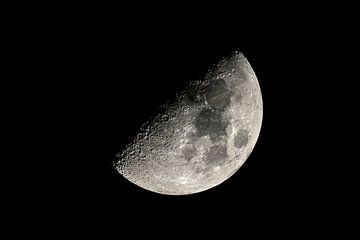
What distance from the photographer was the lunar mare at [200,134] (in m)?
2.50

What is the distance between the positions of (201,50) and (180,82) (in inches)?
11.4

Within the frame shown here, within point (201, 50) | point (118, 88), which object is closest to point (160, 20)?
point (201, 50)

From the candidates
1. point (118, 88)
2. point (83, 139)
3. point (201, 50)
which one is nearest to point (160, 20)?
point (201, 50)

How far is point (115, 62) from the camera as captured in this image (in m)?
2.36

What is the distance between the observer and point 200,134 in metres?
2.51

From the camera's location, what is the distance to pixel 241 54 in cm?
292

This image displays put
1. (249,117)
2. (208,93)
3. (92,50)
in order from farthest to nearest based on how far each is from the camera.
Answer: (249,117)
(208,93)
(92,50)

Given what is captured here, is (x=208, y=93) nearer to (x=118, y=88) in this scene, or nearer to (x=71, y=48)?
(x=118, y=88)

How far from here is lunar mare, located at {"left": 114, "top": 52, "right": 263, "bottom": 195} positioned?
2.50m

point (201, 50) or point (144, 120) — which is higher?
point (201, 50)

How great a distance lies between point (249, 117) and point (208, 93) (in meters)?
0.46

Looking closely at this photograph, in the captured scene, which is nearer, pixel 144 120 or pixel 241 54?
pixel 144 120

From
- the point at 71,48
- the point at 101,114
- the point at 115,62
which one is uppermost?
the point at 71,48

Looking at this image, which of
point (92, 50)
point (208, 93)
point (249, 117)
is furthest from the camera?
point (249, 117)
